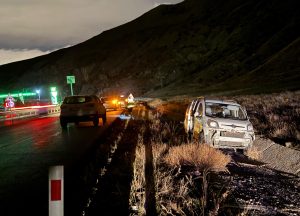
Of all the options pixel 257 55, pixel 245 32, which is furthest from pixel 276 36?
pixel 245 32

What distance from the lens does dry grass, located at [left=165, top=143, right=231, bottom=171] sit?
9.86m

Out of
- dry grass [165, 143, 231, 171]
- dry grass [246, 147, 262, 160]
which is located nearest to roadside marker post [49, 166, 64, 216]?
dry grass [165, 143, 231, 171]

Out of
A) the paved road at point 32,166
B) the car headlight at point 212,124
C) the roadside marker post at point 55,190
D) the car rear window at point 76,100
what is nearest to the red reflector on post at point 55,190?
the roadside marker post at point 55,190

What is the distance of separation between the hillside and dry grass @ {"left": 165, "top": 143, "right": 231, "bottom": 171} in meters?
53.3

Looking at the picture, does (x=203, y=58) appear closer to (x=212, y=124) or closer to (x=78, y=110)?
(x=78, y=110)

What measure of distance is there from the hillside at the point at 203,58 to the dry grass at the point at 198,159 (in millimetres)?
53317

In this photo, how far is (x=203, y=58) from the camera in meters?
112

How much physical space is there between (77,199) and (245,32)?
107m

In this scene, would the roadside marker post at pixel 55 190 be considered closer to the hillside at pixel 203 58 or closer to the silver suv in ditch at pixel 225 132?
the silver suv in ditch at pixel 225 132

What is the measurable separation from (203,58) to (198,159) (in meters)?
103

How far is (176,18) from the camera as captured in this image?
196m

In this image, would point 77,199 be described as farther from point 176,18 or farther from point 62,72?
point 176,18

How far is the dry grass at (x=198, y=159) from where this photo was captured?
9.86 m

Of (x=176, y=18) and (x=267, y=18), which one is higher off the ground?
(x=176, y=18)
